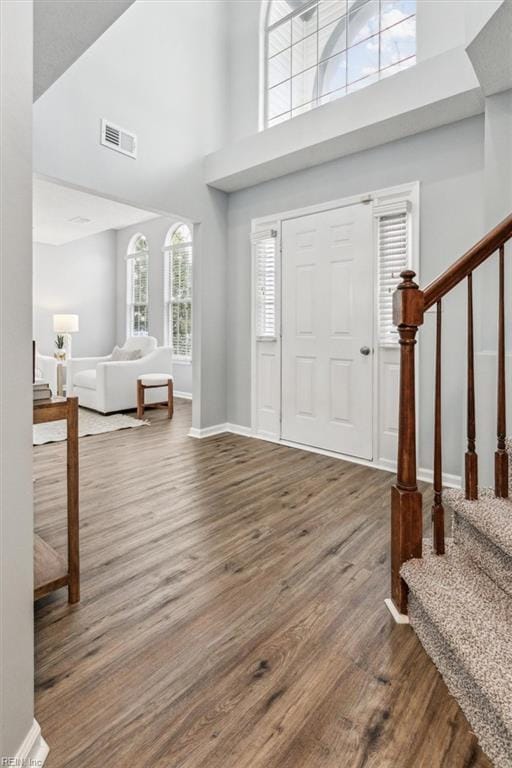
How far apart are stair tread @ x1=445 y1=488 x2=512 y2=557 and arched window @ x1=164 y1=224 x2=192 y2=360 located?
5.63 meters

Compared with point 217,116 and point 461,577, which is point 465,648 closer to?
point 461,577

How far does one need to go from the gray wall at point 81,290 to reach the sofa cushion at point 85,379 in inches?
77.5

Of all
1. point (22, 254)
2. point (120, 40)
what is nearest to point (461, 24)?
point (120, 40)

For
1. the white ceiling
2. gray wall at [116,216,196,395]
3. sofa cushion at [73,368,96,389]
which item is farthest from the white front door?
gray wall at [116,216,196,395]

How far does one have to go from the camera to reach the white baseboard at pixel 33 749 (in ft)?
3.26

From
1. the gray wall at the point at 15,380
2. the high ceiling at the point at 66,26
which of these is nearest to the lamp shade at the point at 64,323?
the high ceiling at the point at 66,26

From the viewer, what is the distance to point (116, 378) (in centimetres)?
550

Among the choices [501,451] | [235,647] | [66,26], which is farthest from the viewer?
[66,26]

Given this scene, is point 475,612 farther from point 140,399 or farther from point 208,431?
point 140,399

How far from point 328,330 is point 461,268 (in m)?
2.09

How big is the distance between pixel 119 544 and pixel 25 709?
1.16 metres

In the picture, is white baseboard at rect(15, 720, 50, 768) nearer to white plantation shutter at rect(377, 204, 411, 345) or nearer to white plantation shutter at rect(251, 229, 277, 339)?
white plantation shutter at rect(377, 204, 411, 345)

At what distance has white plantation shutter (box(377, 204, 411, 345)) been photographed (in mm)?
3217

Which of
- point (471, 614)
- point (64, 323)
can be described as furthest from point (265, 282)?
point (64, 323)
